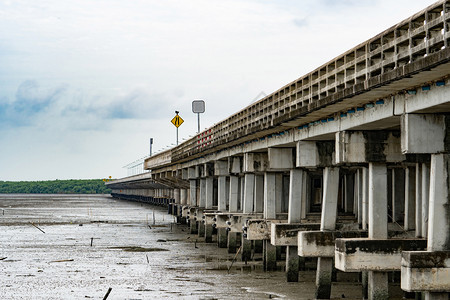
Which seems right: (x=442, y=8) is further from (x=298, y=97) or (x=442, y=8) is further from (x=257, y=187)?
(x=257, y=187)

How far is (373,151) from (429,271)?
4943 mm

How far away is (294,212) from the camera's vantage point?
27359mm

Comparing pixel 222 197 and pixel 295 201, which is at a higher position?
pixel 222 197

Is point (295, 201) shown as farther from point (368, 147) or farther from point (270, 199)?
point (368, 147)

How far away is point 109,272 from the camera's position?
2922cm

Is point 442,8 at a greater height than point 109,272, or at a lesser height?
greater

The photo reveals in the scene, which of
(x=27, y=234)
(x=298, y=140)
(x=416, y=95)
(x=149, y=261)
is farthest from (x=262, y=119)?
(x=27, y=234)

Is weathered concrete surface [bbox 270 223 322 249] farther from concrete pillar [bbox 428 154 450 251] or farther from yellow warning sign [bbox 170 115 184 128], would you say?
yellow warning sign [bbox 170 115 184 128]

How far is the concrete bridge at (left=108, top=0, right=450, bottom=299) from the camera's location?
53.6 ft

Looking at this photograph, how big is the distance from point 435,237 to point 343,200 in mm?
23733

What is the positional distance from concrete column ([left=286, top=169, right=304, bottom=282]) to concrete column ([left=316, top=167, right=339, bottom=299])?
2.64m

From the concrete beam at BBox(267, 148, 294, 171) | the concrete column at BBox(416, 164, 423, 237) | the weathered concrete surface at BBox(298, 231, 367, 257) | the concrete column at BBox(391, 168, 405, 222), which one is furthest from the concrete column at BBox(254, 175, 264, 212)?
the concrete column at BBox(416, 164, 423, 237)

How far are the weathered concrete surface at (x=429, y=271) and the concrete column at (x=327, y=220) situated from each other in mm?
6281

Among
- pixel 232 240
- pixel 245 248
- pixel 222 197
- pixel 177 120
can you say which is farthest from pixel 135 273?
pixel 177 120
